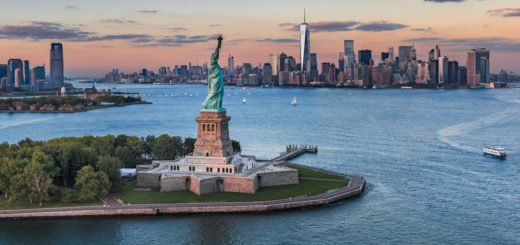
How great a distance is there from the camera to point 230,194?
4969 cm

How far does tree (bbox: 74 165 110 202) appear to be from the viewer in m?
46.9

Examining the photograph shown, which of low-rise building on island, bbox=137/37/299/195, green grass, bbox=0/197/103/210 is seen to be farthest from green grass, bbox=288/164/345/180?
green grass, bbox=0/197/103/210

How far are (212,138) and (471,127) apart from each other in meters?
72.2

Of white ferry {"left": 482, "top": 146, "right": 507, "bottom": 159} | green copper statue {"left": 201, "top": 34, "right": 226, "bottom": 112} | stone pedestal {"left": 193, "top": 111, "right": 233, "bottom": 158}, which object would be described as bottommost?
white ferry {"left": 482, "top": 146, "right": 507, "bottom": 159}

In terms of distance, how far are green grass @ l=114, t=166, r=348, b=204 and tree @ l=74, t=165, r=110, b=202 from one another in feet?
5.69

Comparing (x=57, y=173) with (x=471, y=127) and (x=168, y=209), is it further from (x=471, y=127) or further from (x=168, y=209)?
(x=471, y=127)

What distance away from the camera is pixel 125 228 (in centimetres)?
4225

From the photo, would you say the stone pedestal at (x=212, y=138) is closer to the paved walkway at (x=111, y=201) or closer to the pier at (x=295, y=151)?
the paved walkway at (x=111, y=201)

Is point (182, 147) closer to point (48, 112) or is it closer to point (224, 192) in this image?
point (224, 192)

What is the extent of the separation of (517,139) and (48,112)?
133 metres

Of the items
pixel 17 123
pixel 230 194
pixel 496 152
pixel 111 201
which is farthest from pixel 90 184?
pixel 17 123

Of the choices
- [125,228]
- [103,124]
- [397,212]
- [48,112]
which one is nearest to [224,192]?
[125,228]

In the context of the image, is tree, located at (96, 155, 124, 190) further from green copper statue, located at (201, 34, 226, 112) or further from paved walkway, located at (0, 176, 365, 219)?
green copper statue, located at (201, 34, 226, 112)

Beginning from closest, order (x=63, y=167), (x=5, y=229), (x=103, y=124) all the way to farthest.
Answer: (x=5, y=229) → (x=63, y=167) → (x=103, y=124)
